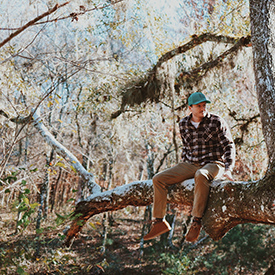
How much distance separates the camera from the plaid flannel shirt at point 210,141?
2.95 metres

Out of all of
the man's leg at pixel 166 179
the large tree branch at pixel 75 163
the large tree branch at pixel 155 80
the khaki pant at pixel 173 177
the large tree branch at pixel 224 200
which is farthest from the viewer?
the large tree branch at pixel 155 80

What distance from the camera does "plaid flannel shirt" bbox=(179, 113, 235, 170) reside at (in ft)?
9.67

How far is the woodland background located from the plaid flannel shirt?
46.7 inches

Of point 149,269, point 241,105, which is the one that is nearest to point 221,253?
point 149,269

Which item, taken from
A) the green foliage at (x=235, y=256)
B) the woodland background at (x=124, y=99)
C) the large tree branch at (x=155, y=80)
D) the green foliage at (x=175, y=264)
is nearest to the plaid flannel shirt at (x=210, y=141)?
the woodland background at (x=124, y=99)

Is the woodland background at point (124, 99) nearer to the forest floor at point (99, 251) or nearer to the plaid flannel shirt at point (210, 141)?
the forest floor at point (99, 251)

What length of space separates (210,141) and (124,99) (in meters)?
3.20

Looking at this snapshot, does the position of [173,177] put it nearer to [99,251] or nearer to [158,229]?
[158,229]

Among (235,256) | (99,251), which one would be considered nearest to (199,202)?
(235,256)

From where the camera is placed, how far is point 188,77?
19.5 feet

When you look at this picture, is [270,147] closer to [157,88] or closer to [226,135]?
[226,135]

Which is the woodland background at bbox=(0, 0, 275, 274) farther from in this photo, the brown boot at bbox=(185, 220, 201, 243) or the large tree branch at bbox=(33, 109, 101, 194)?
the brown boot at bbox=(185, 220, 201, 243)

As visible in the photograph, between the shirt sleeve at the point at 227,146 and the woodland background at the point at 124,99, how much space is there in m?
1.40

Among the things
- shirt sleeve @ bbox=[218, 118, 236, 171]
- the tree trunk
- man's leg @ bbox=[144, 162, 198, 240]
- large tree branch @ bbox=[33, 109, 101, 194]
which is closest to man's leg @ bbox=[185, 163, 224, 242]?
shirt sleeve @ bbox=[218, 118, 236, 171]
